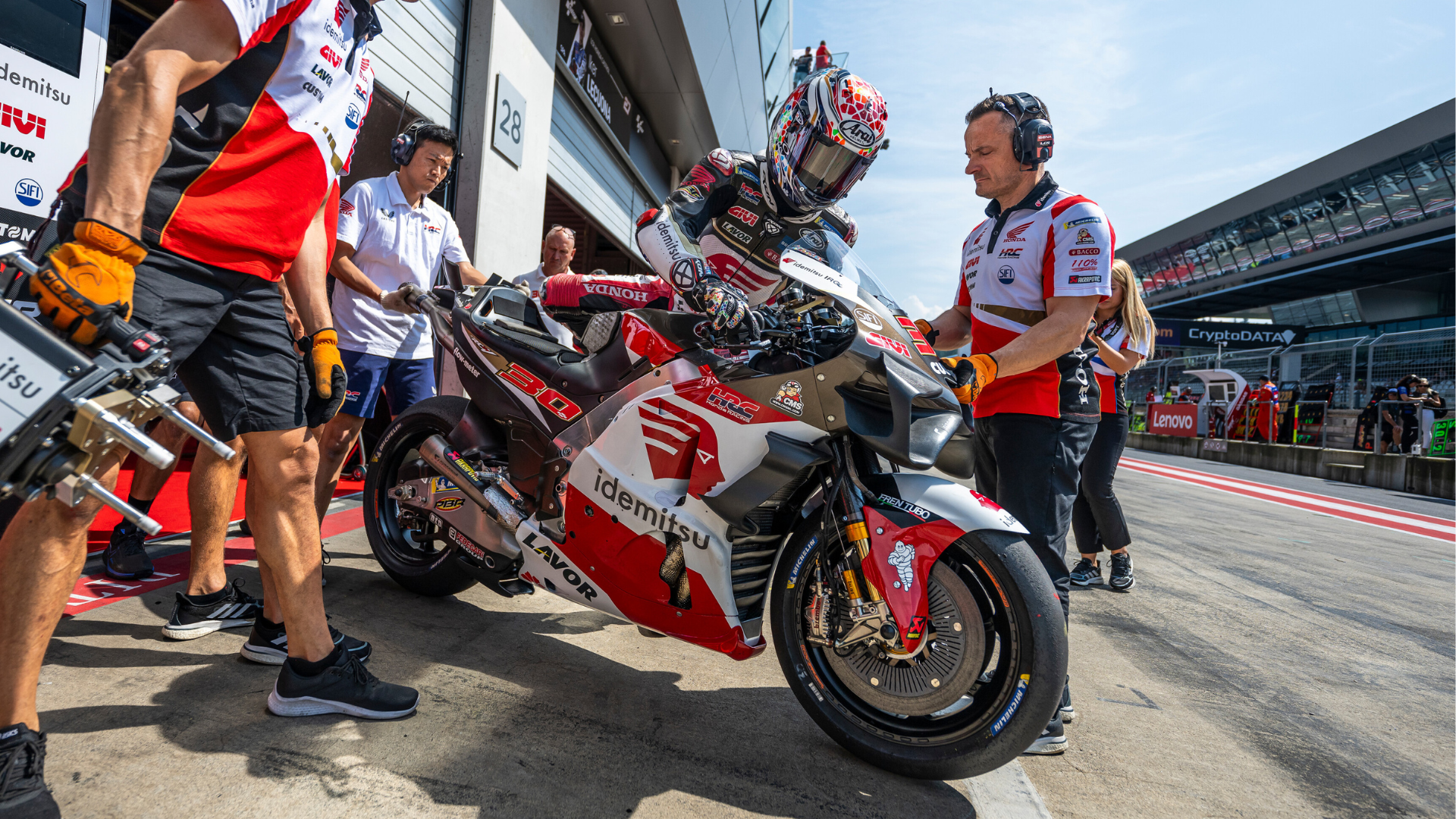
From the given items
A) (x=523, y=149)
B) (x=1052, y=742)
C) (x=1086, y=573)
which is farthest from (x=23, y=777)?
(x=523, y=149)

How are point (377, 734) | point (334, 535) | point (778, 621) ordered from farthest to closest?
point (334, 535) → point (778, 621) → point (377, 734)

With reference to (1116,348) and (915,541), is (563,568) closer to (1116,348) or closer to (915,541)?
(915,541)

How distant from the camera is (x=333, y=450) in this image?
3.32 meters

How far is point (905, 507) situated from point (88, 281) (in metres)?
1.67

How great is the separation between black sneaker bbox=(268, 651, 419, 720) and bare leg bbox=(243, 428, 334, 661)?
0.05 metres

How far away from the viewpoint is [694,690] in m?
2.24

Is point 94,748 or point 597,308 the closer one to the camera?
point 94,748

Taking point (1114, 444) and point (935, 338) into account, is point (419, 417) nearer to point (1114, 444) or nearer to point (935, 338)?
point (935, 338)

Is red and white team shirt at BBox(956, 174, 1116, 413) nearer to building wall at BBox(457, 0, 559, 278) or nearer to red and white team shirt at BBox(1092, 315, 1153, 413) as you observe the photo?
red and white team shirt at BBox(1092, 315, 1153, 413)

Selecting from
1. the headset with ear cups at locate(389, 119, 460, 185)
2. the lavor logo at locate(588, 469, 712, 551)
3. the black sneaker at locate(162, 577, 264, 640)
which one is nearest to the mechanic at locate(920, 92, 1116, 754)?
the lavor logo at locate(588, 469, 712, 551)

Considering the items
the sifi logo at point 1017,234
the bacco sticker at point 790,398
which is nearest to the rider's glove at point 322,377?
the bacco sticker at point 790,398

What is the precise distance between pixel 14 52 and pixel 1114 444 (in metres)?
5.25

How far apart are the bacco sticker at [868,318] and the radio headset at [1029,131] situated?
842mm

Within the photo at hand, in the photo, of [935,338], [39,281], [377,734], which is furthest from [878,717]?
[39,281]
